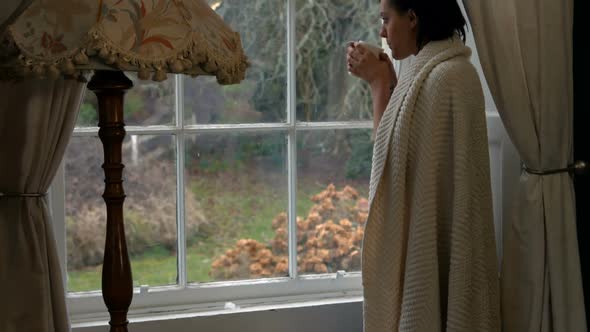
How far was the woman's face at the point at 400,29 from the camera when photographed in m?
1.96

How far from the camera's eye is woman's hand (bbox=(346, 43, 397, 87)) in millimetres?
2117

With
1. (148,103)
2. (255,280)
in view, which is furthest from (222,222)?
(148,103)

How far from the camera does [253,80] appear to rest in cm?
238

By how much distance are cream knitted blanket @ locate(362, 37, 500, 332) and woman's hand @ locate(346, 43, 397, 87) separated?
206 millimetres

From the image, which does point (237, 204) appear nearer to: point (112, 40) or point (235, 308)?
point (235, 308)

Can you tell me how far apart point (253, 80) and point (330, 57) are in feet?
0.89

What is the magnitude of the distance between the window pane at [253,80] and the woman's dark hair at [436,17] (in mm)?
556

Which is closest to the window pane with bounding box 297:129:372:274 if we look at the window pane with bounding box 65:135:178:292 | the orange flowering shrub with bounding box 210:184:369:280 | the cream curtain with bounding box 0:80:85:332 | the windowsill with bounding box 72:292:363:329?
the orange flowering shrub with bounding box 210:184:369:280

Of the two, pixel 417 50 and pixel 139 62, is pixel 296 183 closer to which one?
pixel 417 50

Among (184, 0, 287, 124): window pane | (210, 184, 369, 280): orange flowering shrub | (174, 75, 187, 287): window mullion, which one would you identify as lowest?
(210, 184, 369, 280): orange flowering shrub

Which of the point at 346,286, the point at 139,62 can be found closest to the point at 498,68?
the point at 346,286

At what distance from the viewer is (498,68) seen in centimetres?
201

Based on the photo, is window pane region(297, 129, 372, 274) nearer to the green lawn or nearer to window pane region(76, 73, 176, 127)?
the green lawn

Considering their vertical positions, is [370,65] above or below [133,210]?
above
